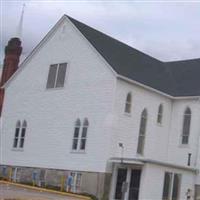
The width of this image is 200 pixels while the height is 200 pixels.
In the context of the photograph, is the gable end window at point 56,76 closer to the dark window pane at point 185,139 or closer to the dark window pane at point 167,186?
the dark window pane at point 185,139

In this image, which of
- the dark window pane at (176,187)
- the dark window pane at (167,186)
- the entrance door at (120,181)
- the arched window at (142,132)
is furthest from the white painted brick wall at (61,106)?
the dark window pane at (176,187)

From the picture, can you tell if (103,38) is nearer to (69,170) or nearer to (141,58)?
(141,58)

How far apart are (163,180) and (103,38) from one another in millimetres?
12818

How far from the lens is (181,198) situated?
38000 millimetres

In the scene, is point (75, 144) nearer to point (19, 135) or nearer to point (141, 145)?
point (141, 145)

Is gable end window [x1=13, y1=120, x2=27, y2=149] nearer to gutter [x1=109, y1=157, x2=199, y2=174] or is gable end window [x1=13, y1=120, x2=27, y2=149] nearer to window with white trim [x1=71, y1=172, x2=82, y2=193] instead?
window with white trim [x1=71, y1=172, x2=82, y2=193]

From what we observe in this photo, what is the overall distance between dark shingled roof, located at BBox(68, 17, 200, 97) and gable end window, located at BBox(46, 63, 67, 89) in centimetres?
323

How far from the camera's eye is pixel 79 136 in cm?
3941

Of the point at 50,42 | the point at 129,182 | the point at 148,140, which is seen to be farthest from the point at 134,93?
the point at 50,42

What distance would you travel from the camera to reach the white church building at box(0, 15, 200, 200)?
1465 inches

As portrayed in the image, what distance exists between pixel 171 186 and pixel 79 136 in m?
7.15

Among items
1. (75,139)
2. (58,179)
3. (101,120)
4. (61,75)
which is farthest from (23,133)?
(101,120)

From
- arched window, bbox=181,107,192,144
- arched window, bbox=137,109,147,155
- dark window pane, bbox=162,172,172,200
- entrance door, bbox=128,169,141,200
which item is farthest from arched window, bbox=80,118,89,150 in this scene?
arched window, bbox=181,107,192,144

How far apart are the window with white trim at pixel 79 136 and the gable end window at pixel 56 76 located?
3969 mm
